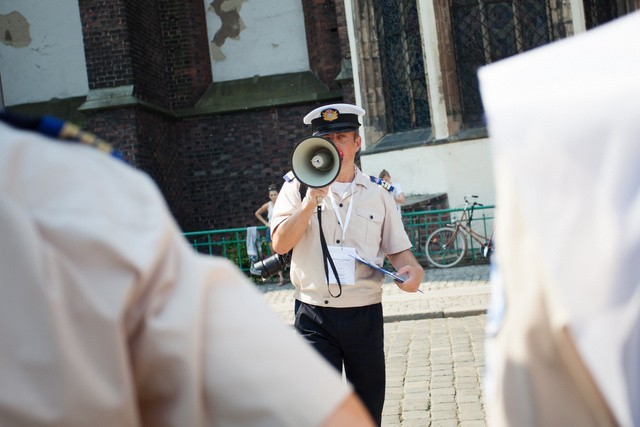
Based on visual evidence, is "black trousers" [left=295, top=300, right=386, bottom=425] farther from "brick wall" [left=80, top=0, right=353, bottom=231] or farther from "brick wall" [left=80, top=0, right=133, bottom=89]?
"brick wall" [left=80, top=0, right=353, bottom=231]

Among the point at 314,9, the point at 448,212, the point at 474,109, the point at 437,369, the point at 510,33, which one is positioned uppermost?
the point at 314,9

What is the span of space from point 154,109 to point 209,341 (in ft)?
51.2

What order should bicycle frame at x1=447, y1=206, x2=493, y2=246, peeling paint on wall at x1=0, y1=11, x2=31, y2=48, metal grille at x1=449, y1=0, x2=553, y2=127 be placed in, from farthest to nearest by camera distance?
peeling paint on wall at x1=0, y1=11, x2=31, y2=48, metal grille at x1=449, y1=0, x2=553, y2=127, bicycle frame at x1=447, y1=206, x2=493, y2=246

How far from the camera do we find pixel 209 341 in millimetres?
1089

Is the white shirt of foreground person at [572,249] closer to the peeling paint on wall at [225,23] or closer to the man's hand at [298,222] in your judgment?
the man's hand at [298,222]

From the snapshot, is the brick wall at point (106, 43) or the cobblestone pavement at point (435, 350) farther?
the brick wall at point (106, 43)

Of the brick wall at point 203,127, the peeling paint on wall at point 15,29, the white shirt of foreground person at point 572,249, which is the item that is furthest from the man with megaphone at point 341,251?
the peeling paint on wall at point 15,29

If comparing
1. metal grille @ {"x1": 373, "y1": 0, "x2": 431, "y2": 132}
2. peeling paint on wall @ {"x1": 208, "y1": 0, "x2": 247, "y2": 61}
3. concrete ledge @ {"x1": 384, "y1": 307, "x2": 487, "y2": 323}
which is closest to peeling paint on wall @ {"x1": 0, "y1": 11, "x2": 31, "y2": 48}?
peeling paint on wall @ {"x1": 208, "y1": 0, "x2": 247, "y2": 61}

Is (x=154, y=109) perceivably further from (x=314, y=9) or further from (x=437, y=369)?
(x=437, y=369)

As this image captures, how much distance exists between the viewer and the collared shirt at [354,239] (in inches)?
163

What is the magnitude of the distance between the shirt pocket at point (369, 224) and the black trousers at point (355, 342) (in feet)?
1.08

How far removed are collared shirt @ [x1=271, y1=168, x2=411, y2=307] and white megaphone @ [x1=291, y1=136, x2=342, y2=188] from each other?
167 mm

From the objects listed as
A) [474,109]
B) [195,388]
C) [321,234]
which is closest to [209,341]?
[195,388]

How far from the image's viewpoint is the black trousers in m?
4.11
